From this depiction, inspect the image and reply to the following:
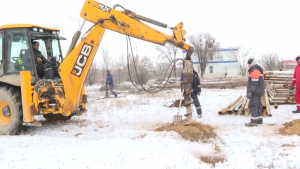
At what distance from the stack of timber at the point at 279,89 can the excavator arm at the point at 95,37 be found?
4.89 metres

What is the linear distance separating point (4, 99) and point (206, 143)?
5.29m

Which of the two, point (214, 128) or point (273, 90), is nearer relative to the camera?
point (214, 128)

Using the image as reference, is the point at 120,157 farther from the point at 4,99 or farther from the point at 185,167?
the point at 4,99

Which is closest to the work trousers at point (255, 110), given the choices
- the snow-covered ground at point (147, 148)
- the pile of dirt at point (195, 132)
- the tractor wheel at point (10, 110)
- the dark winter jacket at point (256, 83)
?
the dark winter jacket at point (256, 83)

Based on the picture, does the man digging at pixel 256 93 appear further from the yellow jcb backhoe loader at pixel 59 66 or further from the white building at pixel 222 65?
the white building at pixel 222 65

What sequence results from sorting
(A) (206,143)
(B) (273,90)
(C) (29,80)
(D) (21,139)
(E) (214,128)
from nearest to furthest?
(A) (206,143), (D) (21,139), (C) (29,80), (E) (214,128), (B) (273,90)

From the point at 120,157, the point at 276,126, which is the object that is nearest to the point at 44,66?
the point at 120,157

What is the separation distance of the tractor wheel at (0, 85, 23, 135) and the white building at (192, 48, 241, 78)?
52.4m

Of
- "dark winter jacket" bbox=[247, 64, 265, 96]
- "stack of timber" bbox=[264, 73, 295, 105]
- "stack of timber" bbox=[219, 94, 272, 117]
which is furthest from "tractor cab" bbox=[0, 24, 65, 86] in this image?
"stack of timber" bbox=[264, 73, 295, 105]

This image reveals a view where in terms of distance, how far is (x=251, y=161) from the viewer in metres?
4.25

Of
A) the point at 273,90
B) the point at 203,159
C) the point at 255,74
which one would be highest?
the point at 255,74

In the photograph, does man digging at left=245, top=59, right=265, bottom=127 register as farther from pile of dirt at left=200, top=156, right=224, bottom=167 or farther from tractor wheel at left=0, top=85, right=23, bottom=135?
tractor wheel at left=0, top=85, right=23, bottom=135

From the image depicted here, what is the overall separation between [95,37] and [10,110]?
2.94 metres

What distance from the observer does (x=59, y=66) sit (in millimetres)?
6609
